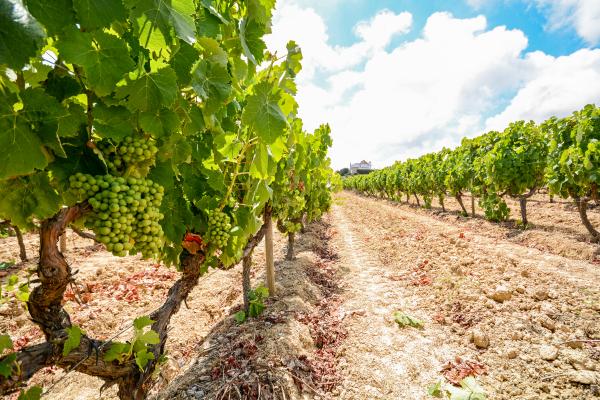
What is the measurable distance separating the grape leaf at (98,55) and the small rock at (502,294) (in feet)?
19.0

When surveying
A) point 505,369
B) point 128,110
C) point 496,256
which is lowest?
point 505,369

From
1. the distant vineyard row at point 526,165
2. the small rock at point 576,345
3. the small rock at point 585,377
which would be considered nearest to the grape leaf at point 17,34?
the small rock at point 585,377

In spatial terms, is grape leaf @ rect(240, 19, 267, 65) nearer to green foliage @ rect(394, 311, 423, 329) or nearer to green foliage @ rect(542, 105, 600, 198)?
green foliage @ rect(394, 311, 423, 329)

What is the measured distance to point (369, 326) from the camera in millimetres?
4902

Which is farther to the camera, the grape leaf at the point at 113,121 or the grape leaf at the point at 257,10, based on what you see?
the grape leaf at the point at 257,10

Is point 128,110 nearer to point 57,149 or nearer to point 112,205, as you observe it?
point 57,149

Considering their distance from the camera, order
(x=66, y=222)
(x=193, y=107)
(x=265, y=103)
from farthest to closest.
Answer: (x=265, y=103)
(x=193, y=107)
(x=66, y=222)

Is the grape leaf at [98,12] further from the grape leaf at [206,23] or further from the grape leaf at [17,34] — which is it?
the grape leaf at [206,23]

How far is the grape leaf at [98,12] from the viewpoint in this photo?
108 centimetres

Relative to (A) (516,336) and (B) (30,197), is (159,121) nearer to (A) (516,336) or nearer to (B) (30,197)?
(B) (30,197)

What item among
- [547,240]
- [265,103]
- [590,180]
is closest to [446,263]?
[547,240]

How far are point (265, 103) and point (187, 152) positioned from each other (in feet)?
1.95

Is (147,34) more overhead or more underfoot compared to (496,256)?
more overhead

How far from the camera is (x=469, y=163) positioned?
1574 cm
